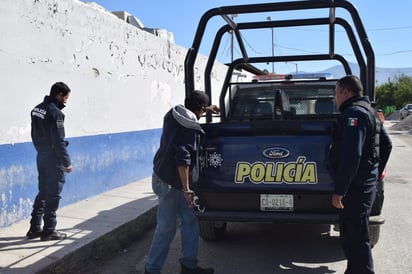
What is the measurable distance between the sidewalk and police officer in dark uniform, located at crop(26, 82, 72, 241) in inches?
10.1

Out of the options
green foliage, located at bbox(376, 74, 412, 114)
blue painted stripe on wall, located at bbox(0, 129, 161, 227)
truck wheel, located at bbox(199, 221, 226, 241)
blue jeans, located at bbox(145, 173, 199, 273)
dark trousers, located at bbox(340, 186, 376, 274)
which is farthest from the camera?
green foliage, located at bbox(376, 74, 412, 114)

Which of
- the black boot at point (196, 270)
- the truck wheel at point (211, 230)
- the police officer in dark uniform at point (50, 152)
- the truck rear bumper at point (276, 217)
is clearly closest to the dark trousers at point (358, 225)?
the truck rear bumper at point (276, 217)

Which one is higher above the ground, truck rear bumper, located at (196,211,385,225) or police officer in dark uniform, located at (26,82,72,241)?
police officer in dark uniform, located at (26,82,72,241)

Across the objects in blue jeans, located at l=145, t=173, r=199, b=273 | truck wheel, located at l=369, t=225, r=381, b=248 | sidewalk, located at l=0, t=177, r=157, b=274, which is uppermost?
blue jeans, located at l=145, t=173, r=199, b=273

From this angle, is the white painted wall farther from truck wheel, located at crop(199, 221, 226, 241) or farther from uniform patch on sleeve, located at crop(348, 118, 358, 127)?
uniform patch on sleeve, located at crop(348, 118, 358, 127)

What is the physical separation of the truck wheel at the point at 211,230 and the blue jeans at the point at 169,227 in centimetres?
95

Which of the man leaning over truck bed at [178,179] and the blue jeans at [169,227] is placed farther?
the blue jeans at [169,227]

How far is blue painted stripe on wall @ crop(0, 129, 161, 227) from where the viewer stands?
529 cm

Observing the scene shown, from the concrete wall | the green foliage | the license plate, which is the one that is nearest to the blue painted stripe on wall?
the concrete wall

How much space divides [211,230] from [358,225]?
1872 mm

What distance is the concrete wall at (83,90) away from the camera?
5.38m

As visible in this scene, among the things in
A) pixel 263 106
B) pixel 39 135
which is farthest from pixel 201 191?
pixel 263 106

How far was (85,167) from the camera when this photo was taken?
22.8 ft

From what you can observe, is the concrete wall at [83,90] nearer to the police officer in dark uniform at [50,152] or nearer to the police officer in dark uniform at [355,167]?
the police officer in dark uniform at [50,152]
